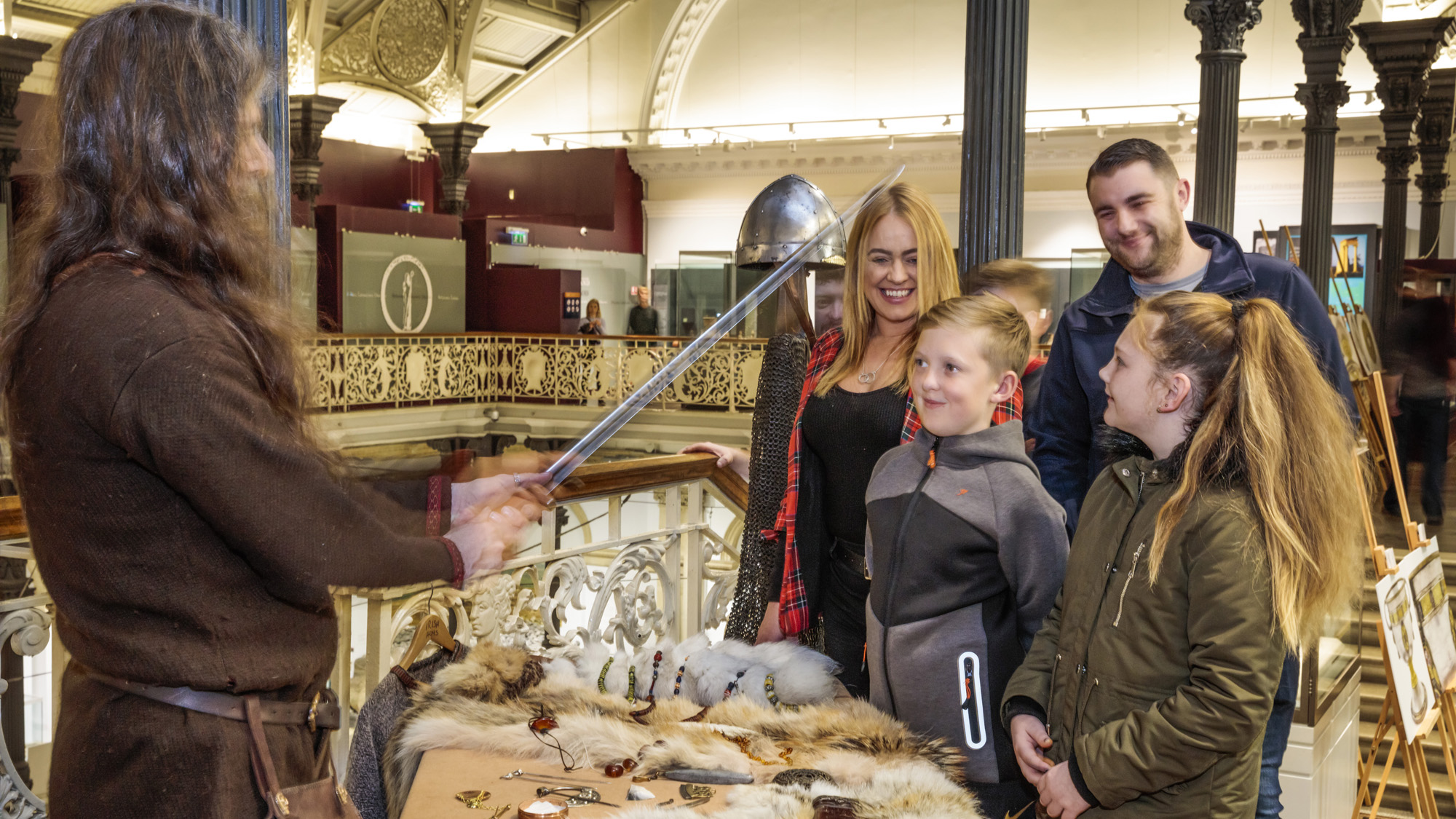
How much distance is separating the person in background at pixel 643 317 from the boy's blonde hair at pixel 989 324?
13368 mm

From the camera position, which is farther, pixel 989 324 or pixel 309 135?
pixel 309 135

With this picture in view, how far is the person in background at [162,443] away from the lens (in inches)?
43.1

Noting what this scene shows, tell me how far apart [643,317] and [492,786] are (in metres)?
14.1

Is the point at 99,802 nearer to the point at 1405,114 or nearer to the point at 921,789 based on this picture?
the point at 921,789

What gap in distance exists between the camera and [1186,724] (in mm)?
1596

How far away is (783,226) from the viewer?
3160 mm

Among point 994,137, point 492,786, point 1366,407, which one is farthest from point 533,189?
point 492,786

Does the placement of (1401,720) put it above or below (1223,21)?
below

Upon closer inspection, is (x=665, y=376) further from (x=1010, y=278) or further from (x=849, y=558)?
(x=1010, y=278)

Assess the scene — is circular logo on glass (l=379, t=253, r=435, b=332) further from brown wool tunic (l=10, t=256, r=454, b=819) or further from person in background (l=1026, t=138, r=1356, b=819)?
brown wool tunic (l=10, t=256, r=454, b=819)

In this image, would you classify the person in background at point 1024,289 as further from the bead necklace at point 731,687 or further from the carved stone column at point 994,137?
the bead necklace at point 731,687

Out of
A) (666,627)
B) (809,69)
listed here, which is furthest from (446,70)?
(666,627)

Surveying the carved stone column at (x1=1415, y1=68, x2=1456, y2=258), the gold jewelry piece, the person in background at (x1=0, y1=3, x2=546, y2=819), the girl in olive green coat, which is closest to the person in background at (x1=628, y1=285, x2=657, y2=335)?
the carved stone column at (x1=1415, y1=68, x2=1456, y2=258)

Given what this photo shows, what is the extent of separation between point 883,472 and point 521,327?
1489 centimetres
